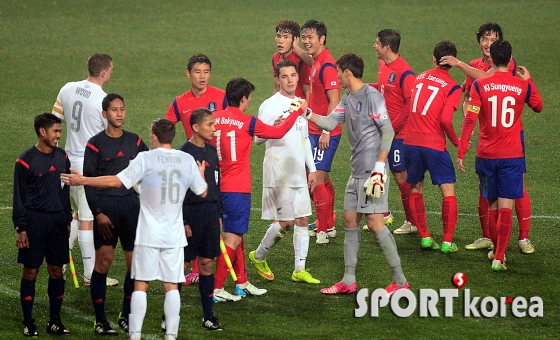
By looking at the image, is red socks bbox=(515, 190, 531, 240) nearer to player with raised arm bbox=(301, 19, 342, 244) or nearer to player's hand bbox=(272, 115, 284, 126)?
player with raised arm bbox=(301, 19, 342, 244)

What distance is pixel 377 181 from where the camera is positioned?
821cm

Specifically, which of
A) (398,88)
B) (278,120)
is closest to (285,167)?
(278,120)

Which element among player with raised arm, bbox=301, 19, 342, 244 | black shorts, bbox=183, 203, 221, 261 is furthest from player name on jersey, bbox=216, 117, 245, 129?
player with raised arm, bbox=301, 19, 342, 244

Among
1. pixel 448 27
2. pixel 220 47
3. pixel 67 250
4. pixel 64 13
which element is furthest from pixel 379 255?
pixel 64 13

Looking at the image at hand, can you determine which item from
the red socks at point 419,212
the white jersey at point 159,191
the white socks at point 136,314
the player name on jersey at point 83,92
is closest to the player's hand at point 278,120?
the white jersey at point 159,191

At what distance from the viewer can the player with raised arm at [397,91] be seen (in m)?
10.4

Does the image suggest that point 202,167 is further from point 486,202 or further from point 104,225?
Answer: point 486,202

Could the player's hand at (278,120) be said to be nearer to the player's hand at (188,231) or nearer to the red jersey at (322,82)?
the player's hand at (188,231)

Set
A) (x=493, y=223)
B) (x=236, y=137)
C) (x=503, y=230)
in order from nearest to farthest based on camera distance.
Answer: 1. (x=236, y=137)
2. (x=503, y=230)
3. (x=493, y=223)

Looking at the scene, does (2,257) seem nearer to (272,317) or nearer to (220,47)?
(272,317)

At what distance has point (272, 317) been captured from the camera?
8.07m

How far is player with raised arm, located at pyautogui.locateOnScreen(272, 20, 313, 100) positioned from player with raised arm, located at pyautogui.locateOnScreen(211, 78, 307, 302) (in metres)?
2.36

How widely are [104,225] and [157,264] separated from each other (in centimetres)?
81

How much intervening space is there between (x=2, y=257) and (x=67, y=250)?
2641mm
